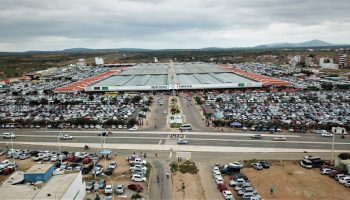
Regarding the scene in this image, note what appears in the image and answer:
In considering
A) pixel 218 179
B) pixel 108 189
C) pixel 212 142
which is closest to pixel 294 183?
pixel 218 179

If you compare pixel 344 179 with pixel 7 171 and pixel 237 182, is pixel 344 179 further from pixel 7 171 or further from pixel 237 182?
pixel 7 171

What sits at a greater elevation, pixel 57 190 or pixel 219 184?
pixel 57 190

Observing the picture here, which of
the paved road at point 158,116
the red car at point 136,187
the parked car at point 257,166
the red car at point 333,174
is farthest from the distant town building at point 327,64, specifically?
the red car at point 136,187

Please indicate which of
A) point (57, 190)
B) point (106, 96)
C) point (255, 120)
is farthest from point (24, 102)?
point (57, 190)

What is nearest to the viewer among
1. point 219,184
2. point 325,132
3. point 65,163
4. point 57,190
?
point 57,190

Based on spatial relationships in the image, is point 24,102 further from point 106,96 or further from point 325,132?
point 325,132

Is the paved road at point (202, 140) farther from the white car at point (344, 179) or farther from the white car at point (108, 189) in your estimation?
the white car at point (108, 189)

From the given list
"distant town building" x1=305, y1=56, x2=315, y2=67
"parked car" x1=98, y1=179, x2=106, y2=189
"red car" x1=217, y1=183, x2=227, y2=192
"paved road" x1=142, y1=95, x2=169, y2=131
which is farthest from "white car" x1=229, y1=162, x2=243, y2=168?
"distant town building" x1=305, y1=56, x2=315, y2=67

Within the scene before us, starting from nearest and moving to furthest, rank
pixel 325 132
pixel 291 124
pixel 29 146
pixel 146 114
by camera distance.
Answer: pixel 29 146 < pixel 325 132 < pixel 291 124 < pixel 146 114

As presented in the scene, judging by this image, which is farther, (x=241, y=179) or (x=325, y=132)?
(x=325, y=132)
